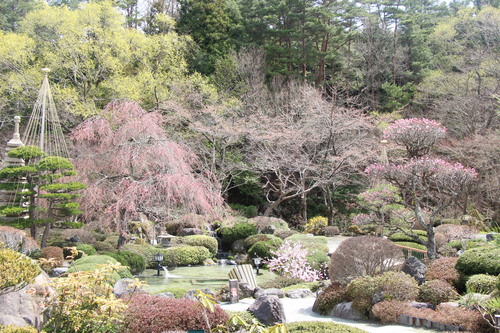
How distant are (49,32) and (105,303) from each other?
73.1 feet

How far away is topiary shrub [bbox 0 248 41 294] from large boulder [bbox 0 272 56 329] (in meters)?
0.48

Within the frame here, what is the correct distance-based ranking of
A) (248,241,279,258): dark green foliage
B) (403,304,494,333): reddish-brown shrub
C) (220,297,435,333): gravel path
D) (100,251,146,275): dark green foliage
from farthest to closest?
(248,241,279,258): dark green foliage < (100,251,146,275): dark green foliage < (220,297,435,333): gravel path < (403,304,494,333): reddish-brown shrub

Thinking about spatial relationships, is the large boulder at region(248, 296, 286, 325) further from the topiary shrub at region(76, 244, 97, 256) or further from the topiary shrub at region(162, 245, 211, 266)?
the topiary shrub at region(162, 245, 211, 266)

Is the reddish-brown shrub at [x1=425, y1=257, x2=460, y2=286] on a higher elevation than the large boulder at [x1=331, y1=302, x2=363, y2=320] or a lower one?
higher

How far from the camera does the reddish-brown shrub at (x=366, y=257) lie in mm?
9508

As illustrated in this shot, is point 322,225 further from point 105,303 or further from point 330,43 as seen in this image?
point 105,303

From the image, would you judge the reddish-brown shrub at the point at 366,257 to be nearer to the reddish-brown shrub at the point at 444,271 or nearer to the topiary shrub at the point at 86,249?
the reddish-brown shrub at the point at 444,271

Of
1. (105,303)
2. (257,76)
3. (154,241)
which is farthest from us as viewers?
(257,76)

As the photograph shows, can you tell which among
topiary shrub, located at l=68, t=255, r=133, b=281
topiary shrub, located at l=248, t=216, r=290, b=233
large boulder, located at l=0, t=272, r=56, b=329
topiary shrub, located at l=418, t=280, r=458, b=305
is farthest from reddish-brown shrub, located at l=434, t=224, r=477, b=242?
large boulder, located at l=0, t=272, r=56, b=329

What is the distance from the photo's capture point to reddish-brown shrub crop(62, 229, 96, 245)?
15.2 meters

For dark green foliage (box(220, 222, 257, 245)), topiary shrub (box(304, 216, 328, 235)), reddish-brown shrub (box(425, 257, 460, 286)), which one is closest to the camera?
reddish-brown shrub (box(425, 257, 460, 286))

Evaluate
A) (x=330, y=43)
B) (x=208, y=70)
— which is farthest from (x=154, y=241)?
(x=330, y=43)

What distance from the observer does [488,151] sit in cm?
2159

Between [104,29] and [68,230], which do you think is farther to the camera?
[104,29]
